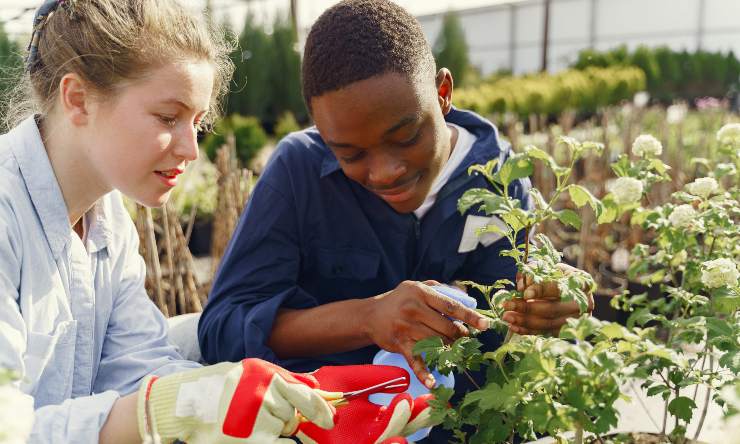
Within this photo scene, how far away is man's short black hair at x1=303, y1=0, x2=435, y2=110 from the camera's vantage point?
145 cm

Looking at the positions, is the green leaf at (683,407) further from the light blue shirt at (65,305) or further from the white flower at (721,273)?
the light blue shirt at (65,305)

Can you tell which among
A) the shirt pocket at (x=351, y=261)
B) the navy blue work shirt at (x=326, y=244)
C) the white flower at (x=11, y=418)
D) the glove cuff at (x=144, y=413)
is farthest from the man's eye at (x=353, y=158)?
the white flower at (x=11, y=418)

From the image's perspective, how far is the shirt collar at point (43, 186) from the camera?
144 cm

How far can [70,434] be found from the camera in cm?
122

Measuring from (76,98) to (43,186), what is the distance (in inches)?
7.8

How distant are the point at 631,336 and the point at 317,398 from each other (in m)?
0.52

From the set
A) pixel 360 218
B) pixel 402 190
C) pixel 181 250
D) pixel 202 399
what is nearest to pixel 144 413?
pixel 202 399

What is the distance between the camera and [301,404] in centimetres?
116

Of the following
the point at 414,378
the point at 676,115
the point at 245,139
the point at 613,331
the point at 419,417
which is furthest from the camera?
the point at 245,139

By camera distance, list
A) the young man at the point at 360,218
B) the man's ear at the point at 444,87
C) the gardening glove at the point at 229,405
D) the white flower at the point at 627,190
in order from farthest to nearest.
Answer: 1. the man's ear at the point at 444,87
2. the young man at the point at 360,218
3. the white flower at the point at 627,190
4. the gardening glove at the point at 229,405

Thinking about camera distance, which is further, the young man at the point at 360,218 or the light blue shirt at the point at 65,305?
the young man at the point at 360,218

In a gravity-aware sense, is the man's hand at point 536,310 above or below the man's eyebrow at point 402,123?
below

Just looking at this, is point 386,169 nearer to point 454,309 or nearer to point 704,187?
point 454,309

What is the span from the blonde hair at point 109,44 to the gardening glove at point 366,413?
2.37 ft
